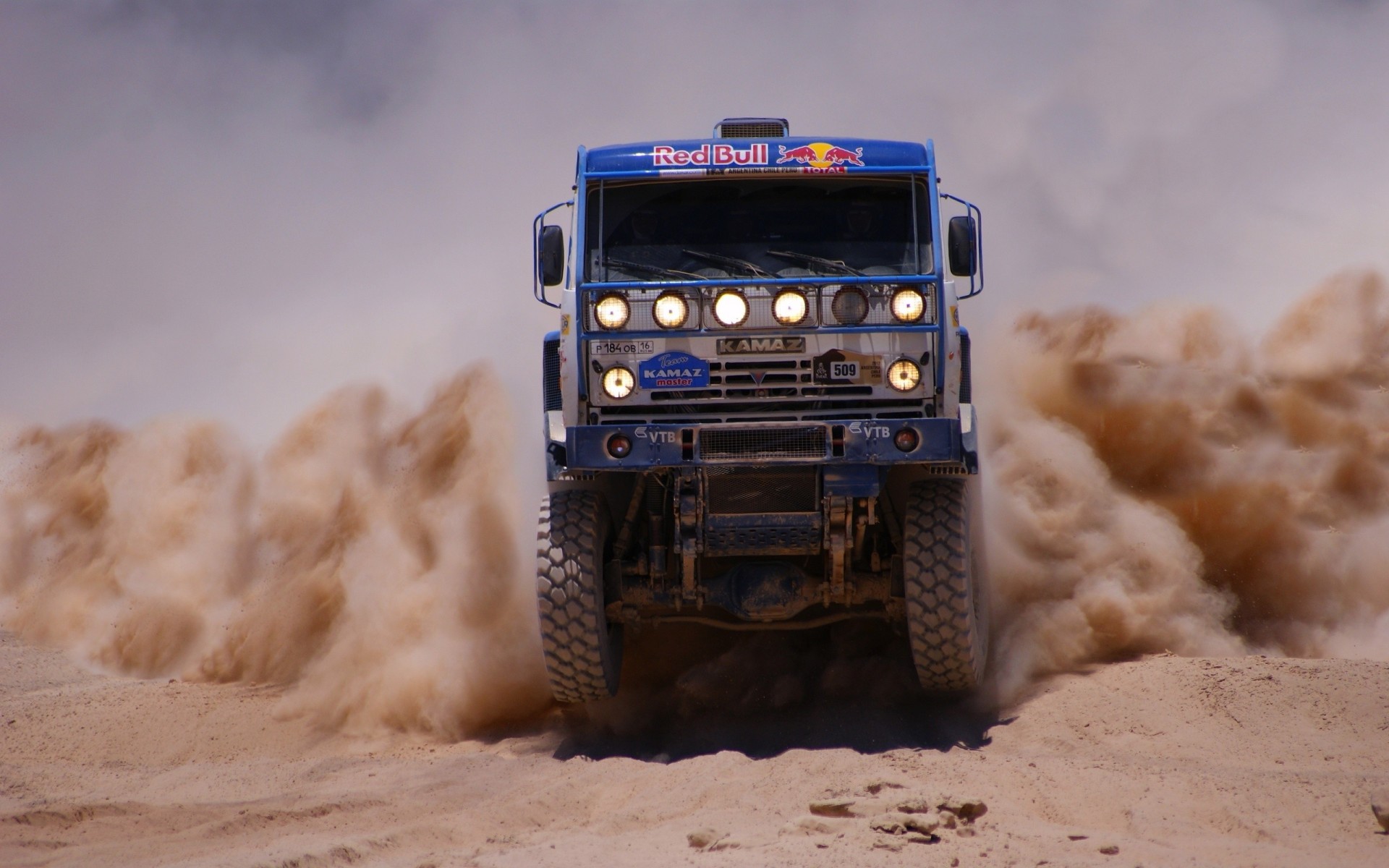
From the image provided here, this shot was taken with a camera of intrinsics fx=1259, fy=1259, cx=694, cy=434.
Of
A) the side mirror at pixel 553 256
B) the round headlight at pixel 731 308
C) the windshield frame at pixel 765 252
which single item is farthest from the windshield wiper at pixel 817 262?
the side mirror at pixel 553 256

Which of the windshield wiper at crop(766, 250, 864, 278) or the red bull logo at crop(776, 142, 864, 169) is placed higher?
the red bull logo at crop(776, 142, 864, 169)

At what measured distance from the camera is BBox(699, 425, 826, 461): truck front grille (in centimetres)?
701

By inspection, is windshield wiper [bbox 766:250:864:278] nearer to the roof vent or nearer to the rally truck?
the rally truck

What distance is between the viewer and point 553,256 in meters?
7.79

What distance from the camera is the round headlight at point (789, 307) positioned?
717 centimetres

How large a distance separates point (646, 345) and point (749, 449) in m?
0.85

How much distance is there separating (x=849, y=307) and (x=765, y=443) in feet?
3.06

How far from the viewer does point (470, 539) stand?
9688 mm

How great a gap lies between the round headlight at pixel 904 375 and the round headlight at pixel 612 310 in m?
1.54

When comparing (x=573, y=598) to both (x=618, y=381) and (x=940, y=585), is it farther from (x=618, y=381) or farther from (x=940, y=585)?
(x=940, y=585)

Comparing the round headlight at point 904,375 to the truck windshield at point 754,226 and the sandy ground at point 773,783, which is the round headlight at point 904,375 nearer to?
the truck windshield at point 754,226

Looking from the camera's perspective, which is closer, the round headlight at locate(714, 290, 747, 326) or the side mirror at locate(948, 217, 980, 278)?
the round headlight at locate(714, 290, 747, 326)

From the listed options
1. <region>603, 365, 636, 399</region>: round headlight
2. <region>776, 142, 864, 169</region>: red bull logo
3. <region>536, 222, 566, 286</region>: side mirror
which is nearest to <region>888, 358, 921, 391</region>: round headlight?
<region>776, 142, 864, 169</region>: red bull logo

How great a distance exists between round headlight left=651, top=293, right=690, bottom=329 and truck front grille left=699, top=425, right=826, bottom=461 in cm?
65
